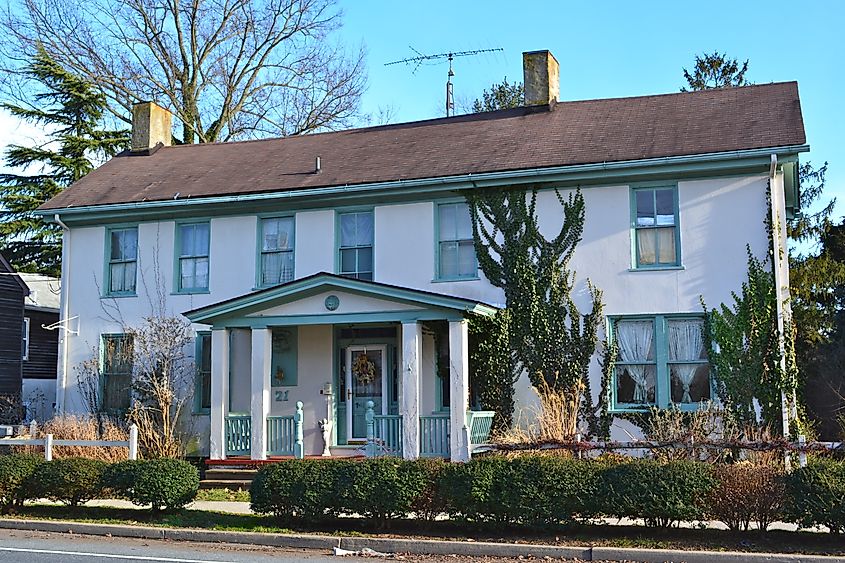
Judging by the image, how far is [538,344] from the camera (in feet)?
62.1

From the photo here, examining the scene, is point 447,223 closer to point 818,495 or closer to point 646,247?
point 646,247

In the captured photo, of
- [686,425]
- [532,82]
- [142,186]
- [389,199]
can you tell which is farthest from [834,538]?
[142,186]

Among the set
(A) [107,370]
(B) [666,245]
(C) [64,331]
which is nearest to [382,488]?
(B) [666,245]

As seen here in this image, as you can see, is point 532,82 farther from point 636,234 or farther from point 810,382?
point 810,382

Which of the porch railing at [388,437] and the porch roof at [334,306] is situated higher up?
the porch roof at [334,306]

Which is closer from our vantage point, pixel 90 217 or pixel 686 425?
pixel 686 425

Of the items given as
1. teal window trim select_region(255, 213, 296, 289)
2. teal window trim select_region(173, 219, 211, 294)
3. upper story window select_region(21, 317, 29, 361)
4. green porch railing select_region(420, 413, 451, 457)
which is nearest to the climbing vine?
green porch railing select_region(420, 413, 451, 457)

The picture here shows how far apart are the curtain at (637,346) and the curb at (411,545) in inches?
297

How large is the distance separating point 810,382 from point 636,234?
40.0 ft

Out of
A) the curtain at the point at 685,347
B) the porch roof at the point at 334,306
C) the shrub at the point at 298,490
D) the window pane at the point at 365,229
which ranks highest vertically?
the window pane at the point at 365,229

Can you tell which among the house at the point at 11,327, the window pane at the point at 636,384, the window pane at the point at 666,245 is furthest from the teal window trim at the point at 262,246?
the house at the point at 11,327

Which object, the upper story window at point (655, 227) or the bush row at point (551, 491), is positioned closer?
the bush row at point (551, 491)

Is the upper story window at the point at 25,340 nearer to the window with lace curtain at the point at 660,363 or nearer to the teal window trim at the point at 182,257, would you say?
the teal window trim at the point at 182,257

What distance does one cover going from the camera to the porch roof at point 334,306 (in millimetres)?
17938
